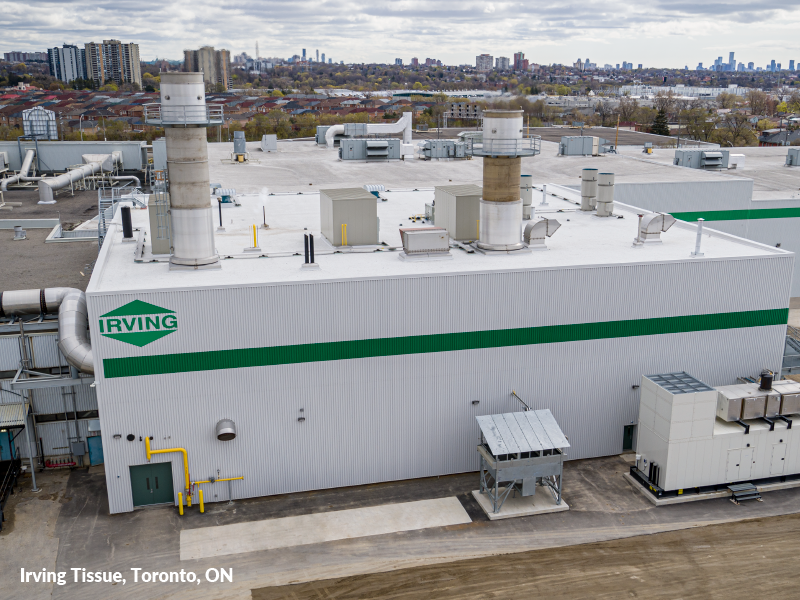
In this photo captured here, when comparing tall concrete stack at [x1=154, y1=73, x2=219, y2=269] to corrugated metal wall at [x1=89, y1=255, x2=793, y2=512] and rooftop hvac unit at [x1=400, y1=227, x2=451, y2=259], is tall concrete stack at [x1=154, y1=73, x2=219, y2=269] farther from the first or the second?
rooftop hvac unit at [x1=400, y1=227, x2=451, y2=259]

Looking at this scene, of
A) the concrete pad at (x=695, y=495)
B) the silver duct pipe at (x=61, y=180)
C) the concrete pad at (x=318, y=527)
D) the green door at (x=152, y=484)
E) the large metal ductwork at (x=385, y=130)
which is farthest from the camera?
the large metal ductwork at (x=385, y=130)

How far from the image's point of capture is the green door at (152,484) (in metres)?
23.8

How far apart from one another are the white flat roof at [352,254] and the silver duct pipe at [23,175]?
27.2 meters

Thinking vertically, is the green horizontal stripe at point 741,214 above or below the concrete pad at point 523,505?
above

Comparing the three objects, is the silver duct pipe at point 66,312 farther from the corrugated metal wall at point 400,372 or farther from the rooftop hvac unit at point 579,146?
the rooftop hvac unit at point 579,146

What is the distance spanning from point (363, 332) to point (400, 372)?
1918mm

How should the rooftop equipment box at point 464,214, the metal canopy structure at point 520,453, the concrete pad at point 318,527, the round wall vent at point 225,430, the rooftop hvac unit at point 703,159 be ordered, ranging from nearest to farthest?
the concrete pad at point 318,527 → the metal canopy structure at point 520,453 → the round wall vent at point 225,430 → the rooftop equipment box at point 464,214 → the rooftop hvac unit at point 703,159

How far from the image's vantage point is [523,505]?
2397 centimetres

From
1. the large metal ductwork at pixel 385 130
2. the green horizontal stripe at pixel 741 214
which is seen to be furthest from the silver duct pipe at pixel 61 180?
the green horizontal stripe at pixel 741 214

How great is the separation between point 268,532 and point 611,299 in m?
13.7

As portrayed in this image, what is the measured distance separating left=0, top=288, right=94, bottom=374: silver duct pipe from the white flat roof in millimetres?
1569

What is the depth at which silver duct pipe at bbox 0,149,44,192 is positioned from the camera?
55.7 m

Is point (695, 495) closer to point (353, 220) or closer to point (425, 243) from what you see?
point (425, 243)

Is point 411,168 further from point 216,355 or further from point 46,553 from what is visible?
point 46,553
